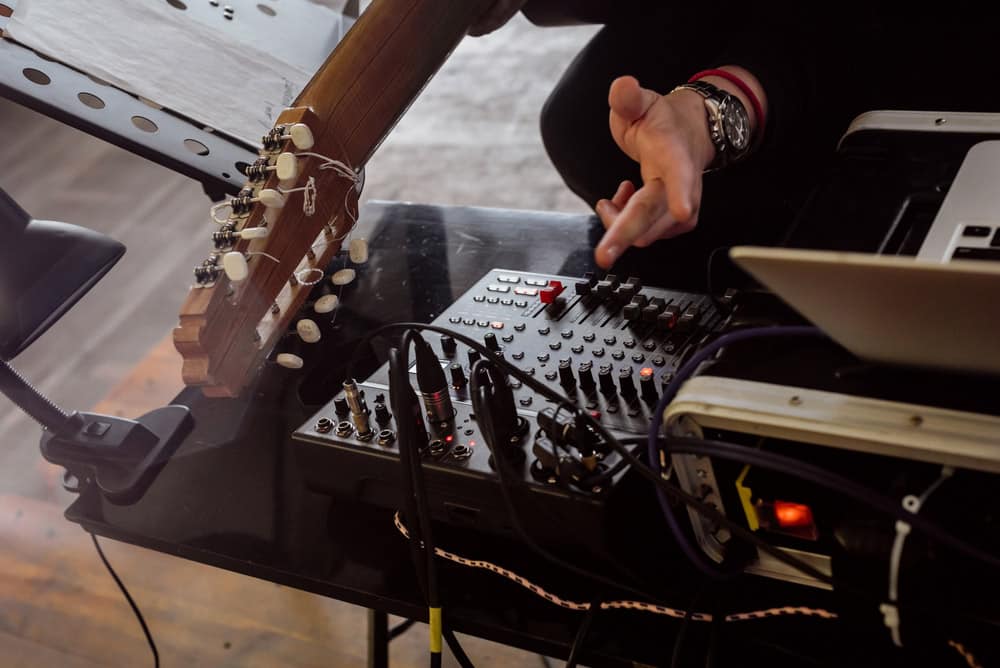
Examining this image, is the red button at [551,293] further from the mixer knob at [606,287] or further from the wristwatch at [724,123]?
the wristwatch at [724,123]

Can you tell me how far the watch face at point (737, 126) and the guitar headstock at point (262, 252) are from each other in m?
0.41

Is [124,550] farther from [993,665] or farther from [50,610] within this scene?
[993,665]

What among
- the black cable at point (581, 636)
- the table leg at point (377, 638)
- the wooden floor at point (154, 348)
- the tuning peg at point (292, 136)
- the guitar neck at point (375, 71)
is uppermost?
the guitar neck at point (375, 71)

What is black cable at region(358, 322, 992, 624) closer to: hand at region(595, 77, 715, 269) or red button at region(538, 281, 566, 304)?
hand at region(595, 77, 715, 269)

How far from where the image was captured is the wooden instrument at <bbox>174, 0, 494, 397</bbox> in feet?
2.97

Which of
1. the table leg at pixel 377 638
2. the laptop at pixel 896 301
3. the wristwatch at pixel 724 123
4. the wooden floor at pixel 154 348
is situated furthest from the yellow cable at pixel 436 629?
the wooden floor at pixel 154 348

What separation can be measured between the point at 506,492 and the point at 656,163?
30 cm

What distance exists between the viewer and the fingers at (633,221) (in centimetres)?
68

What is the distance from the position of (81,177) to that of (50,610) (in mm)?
1826

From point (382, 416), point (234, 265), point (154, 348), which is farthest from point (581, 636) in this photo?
point (154, 348)

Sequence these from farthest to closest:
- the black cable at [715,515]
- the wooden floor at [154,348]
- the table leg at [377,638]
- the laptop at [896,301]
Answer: the wooden floor at [154,348] < the table leg at [377,638] < the black cable at [715,515] < the laptop at [896,301]

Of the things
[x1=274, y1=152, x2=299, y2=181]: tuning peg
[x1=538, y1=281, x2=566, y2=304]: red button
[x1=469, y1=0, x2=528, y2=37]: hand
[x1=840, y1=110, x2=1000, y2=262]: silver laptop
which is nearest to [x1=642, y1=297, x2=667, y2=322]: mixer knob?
[x1=538, y1=281, x2=566, y2=304]: red button

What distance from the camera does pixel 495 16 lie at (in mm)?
1148

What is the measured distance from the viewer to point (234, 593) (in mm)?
1531
